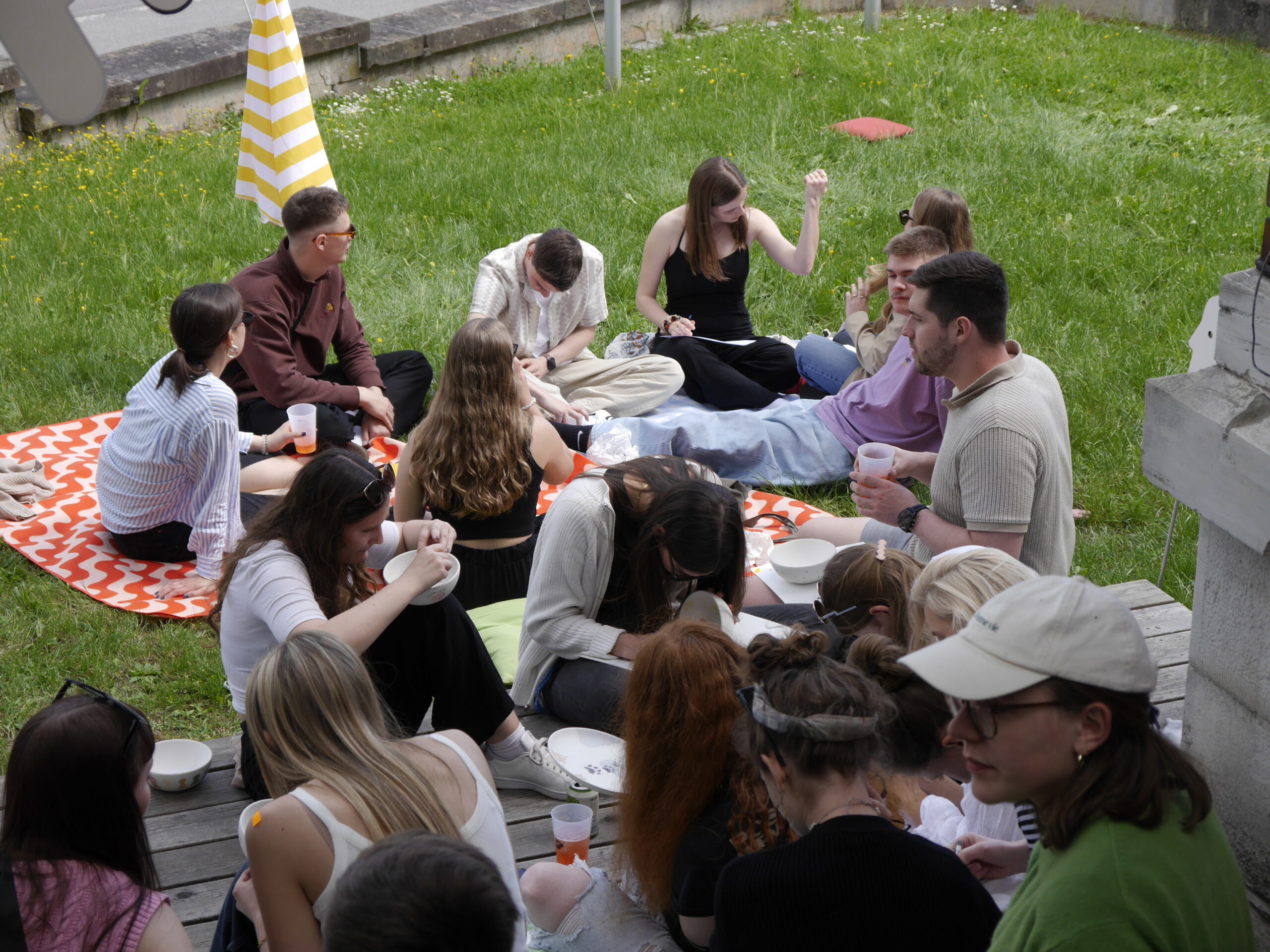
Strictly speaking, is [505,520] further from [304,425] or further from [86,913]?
[86,913]

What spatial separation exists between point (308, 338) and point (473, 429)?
1912mm

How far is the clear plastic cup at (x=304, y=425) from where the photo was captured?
512cm

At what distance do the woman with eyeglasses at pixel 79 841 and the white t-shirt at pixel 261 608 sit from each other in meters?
0.77

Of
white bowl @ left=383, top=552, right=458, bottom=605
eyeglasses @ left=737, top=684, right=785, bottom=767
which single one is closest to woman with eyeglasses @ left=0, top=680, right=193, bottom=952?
white bowl @ left=383, top=552, right=458, bottom=605

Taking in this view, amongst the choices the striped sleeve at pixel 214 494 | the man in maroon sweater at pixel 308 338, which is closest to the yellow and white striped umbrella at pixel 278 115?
the man in maroon sweater at pixel 308 338

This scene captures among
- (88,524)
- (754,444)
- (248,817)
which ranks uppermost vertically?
(248,817)

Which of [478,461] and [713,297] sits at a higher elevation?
[478,461]

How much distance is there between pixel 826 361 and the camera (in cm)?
626

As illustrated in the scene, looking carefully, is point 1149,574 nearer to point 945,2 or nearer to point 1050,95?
point 1050,95

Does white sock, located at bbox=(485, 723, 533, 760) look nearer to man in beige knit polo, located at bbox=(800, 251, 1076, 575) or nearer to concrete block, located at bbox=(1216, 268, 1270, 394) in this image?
man in beige knit polo, located at bbox=(800, 251, 1076, 575)

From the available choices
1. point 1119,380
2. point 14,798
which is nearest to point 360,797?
point 14,798

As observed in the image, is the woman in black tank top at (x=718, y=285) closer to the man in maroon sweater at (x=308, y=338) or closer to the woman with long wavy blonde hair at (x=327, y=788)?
the man in maroon sweater at (x=308, y=338)

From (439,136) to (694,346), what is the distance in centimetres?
416

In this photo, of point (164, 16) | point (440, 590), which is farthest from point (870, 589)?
point (164, 16)
